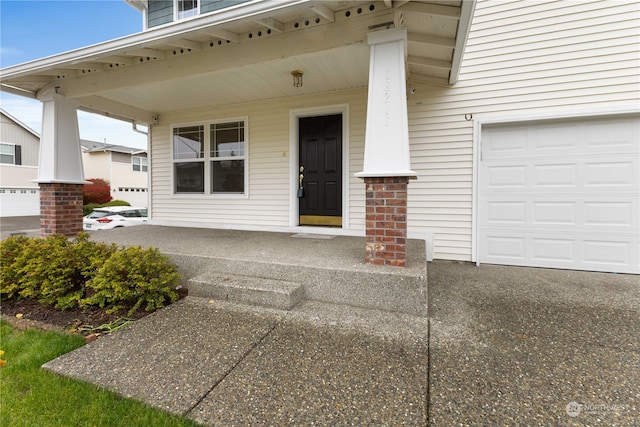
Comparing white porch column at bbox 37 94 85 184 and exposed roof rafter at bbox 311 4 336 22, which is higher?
exposed roof rafter at bbox 311 4 336 22

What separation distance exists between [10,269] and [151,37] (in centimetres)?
299

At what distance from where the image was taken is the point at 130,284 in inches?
111

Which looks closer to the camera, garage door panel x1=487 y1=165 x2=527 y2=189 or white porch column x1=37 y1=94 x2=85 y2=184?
garage door panel x1=487 y1=165 x2=527 y2=189

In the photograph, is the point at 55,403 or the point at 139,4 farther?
the point at 139,4

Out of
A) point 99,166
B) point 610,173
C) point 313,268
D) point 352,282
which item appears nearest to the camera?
point 352,282

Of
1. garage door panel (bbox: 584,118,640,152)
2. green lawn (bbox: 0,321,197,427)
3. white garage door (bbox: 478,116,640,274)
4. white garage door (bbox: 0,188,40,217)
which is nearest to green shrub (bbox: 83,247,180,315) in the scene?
green lawn (bbox: 0,321,197,427)

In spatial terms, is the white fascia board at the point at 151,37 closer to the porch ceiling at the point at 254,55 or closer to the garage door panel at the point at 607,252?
the porch ceiling at the point at 254,55

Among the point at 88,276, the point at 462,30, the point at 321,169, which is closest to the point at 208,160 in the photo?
the point at 321,169

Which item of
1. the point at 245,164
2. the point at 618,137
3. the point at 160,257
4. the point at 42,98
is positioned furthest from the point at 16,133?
the point at 618,137

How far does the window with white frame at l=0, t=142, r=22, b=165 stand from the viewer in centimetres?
1520

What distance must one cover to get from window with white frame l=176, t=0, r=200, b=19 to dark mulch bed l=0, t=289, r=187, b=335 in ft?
23.0

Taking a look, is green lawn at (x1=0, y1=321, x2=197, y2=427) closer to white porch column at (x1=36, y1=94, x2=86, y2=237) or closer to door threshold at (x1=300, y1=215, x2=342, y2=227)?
white porch column at (x1=36, y1=94, x2=86, y2=237)

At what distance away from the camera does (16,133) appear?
16.0 metres

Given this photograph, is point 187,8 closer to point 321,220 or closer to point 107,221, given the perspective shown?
point 107,221
